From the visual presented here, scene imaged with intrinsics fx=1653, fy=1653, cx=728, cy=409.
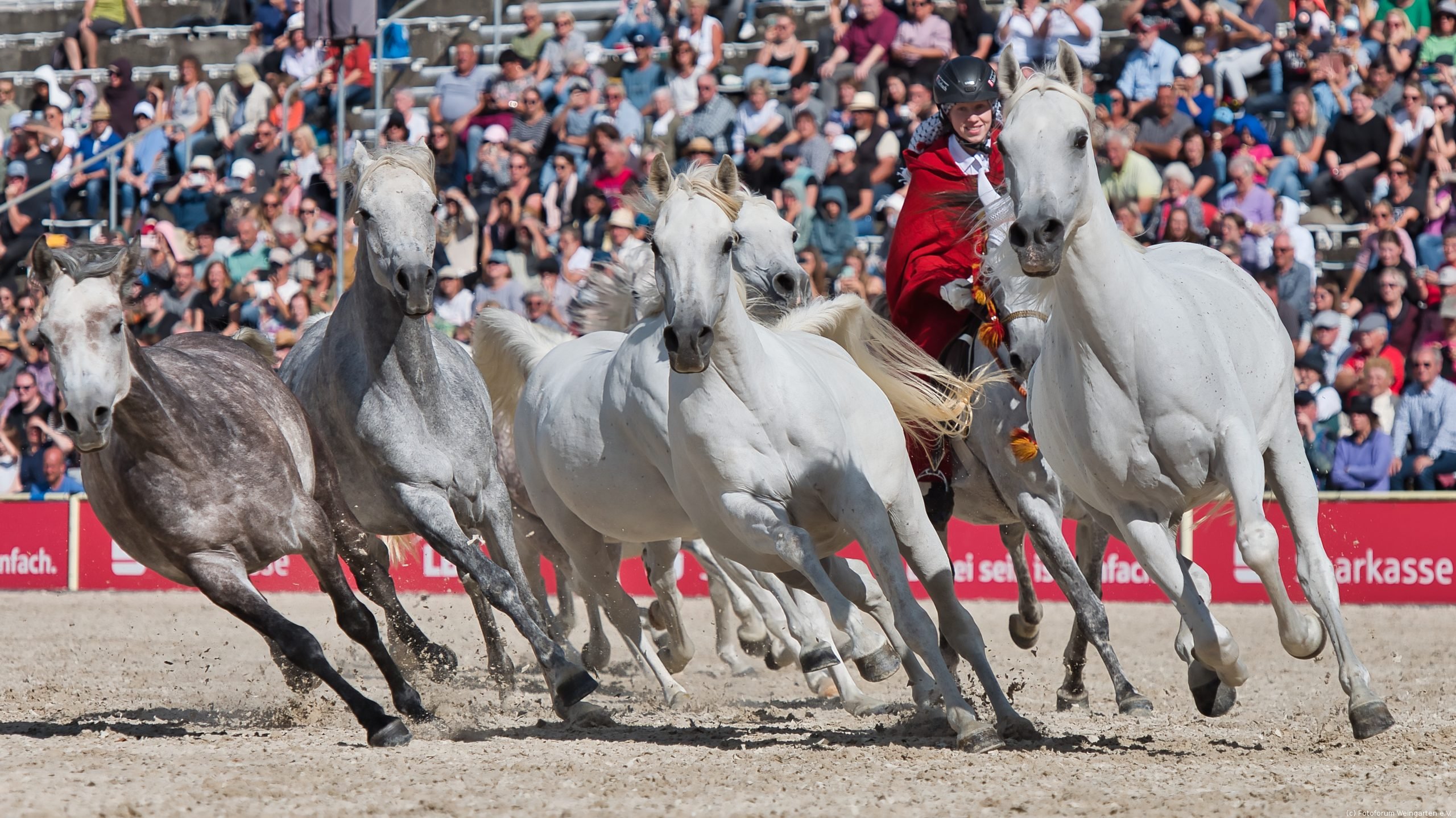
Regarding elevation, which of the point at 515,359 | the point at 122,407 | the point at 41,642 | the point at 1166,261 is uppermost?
the point at 1166,261

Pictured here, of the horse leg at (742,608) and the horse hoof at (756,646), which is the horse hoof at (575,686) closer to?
the horse leg at (742,608)

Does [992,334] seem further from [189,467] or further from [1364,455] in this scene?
[1364,455]

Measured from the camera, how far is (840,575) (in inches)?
241

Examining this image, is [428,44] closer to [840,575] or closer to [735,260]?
[735,260]

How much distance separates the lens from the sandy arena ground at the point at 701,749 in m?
4.78

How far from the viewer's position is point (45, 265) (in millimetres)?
5590

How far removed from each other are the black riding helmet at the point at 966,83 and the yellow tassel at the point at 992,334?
3.57 ft

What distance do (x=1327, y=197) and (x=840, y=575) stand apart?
931 cm

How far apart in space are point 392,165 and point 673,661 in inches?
119

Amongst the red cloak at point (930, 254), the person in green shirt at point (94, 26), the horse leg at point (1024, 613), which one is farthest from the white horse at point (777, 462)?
the person in green shirt at point (94, 26)

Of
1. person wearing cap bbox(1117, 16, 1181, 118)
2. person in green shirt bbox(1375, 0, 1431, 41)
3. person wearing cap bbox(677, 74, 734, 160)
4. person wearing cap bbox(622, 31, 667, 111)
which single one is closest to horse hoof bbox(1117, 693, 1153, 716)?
person wearing cap bbox(1117, 16, 1181, 118)

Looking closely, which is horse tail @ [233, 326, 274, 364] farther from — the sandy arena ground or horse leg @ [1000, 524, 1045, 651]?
horse leg @ [1000, 524, 1045, 651]

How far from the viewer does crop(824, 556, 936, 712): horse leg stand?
5984 millimetres

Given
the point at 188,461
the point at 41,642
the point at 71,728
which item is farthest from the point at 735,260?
the point at 41,642
